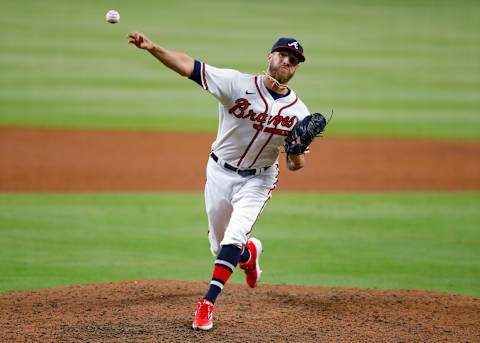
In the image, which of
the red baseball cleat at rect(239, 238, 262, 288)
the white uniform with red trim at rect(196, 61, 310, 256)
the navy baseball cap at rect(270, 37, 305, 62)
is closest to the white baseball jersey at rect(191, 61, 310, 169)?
the white uniform with red trim at rect(196, 61, 310, 256)

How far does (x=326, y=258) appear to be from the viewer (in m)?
8.80

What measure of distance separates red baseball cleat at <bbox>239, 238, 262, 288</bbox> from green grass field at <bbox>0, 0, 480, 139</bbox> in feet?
31.4

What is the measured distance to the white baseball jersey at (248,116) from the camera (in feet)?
19.9

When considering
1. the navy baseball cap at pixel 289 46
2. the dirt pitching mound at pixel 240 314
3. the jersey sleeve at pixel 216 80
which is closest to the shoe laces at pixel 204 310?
the dirt pitching mound at pixel 240 314

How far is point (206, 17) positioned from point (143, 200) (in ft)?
56.9

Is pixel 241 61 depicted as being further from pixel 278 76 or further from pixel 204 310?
pixel 204 310

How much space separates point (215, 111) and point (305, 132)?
1222 centimetres

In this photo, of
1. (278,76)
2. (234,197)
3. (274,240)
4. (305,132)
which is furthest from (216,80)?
(274,240)

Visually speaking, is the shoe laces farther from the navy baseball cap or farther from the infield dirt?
the navy baseball cap

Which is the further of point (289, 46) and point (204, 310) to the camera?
point (289, 46)

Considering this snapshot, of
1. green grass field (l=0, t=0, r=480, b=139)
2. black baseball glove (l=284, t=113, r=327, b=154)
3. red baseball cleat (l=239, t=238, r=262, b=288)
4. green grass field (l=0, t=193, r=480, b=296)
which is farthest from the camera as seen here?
green grass field (l=0, t=0, r=480, b=139)

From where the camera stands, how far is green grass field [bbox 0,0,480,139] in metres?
17.5

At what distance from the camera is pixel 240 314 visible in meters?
6.40

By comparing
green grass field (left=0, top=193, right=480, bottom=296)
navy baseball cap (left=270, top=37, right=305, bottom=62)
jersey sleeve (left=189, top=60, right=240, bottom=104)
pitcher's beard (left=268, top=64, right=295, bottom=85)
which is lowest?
green grass field (left=0, top=193, right=480, bottom=296)
